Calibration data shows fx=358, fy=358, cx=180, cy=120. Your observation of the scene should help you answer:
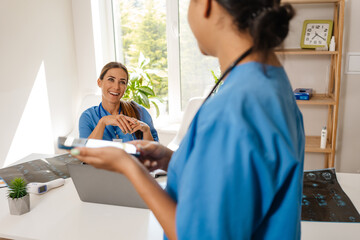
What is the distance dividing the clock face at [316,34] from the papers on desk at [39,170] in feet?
6.65

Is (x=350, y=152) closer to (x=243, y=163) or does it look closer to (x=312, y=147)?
(x=312, y=147)

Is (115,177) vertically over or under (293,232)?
under

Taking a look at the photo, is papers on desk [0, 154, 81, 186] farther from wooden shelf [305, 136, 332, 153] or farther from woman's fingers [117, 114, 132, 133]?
wooden shelf [305, 136, 332, 153]

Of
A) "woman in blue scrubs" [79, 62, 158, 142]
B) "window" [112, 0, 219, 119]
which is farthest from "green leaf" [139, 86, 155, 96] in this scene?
"woman in blue scrubs" [79, 62, 158, 142]

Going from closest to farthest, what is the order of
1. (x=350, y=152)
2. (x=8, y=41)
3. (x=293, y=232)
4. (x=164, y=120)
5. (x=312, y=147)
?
1. (x=293, y=232)
2. (x=8, y=41)
3. (x=312, y=147)
4. (x=350, y=152)
5. (x=164, y=120)

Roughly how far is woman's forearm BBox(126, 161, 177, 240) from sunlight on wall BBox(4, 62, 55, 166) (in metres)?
2.26

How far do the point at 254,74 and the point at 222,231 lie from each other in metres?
0.27

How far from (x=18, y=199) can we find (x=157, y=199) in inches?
37.4

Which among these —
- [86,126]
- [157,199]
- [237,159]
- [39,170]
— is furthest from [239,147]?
[86,126]

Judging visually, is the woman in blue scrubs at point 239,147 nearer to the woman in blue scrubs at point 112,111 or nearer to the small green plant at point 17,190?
the small green plant at point 17,190

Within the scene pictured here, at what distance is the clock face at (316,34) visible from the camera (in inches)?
110

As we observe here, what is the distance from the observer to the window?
3443mm

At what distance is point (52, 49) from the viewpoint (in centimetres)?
313

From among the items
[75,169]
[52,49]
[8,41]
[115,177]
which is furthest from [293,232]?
[52,49]
